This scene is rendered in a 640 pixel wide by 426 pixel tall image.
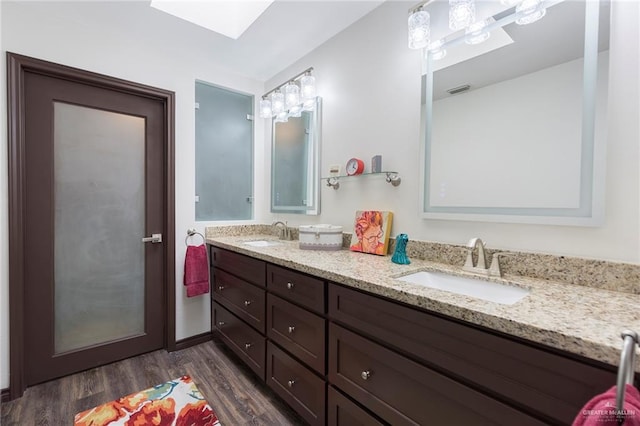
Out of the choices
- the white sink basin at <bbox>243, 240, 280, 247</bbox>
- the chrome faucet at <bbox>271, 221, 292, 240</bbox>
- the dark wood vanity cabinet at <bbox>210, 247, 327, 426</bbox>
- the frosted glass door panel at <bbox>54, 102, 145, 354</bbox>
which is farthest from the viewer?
the chrome faucet at <bbox>271, 221, 292, 240</bbox>

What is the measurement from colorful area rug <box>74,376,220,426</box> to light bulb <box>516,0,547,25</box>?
2.44m

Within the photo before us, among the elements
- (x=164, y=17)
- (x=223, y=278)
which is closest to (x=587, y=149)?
(x=223, y=278)

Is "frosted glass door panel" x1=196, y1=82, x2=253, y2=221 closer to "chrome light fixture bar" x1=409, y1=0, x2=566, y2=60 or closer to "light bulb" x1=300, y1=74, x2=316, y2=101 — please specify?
"light bulb" x1=300, y1=74, x2=316, y2=101

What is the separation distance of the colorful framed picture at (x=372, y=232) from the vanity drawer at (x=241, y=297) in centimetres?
67

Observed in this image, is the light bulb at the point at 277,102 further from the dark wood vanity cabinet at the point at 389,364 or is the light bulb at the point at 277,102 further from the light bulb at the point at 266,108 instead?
the dark wood vanity cabinet at the point at 389,364

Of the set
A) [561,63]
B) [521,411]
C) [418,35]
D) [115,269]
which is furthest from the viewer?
[115,269]

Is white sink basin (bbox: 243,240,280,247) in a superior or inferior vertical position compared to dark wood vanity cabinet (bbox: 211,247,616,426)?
superior

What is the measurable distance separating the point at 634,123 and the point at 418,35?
0.97m

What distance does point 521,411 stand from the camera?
0.73 m

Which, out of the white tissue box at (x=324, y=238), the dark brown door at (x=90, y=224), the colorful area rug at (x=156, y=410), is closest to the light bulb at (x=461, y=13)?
the white tissue box at (x=324, y=238)

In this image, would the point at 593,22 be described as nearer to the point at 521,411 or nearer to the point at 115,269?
the point at 521,411

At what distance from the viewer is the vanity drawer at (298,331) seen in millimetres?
1334

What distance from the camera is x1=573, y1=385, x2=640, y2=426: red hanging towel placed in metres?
0.47

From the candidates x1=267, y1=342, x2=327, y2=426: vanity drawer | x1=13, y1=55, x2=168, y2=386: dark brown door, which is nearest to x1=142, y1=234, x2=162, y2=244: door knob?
x1=13, y1=55, x2=168, y2=386: dark brown door
